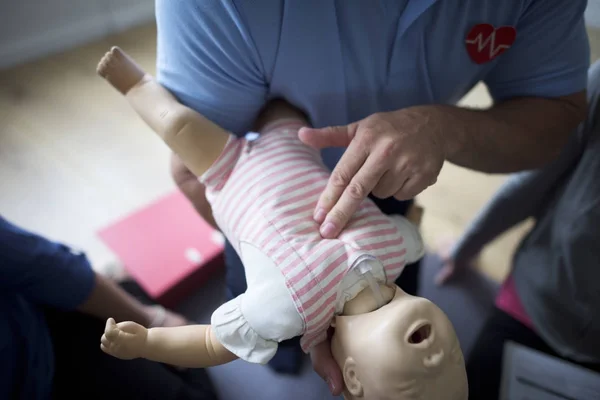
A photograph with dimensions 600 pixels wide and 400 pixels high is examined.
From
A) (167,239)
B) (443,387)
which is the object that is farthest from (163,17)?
(167,239)

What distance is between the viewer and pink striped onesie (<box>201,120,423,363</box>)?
401mm

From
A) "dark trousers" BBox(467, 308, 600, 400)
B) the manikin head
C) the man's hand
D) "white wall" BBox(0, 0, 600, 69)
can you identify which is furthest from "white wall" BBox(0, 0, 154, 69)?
"dark trousers" BBox(467, 308, 600, 400)

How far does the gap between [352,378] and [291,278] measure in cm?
11

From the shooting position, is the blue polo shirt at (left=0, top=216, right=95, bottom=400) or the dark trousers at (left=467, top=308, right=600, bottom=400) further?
the dark trousers at (left=467, top=308, right=600, bottom=400)

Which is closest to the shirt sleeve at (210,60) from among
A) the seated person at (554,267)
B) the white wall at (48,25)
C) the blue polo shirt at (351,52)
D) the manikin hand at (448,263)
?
the blue polo shirt at (351,52)

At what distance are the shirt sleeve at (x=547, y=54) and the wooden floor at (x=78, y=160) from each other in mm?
569

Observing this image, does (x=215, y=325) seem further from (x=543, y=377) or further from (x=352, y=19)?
(x=543, y=377)

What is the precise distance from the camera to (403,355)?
14.0 inches

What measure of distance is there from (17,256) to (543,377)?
92cm

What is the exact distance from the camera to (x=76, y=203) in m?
1.27

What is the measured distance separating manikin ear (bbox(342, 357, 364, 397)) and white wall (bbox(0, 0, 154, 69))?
0.98 meters

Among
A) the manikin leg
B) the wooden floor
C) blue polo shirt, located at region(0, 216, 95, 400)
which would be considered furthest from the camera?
the wooden floor

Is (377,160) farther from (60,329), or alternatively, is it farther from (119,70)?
(60,329)

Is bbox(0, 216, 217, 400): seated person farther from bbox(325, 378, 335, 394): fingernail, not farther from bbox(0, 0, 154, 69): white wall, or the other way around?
bbox(0, 0, 154, 69): white wall
